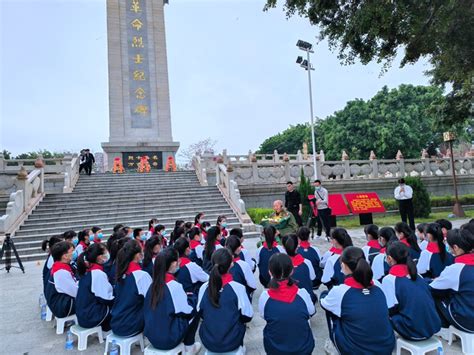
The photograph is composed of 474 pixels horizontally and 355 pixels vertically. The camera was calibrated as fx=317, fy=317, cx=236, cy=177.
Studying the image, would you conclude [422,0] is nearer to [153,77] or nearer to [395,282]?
[395,282]

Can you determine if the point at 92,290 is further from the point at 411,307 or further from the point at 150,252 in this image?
the point at 411,307

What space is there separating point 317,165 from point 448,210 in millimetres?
6485

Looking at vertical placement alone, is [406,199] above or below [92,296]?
above

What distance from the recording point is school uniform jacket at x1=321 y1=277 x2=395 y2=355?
101 inches

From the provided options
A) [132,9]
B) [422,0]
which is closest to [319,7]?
[422,0]

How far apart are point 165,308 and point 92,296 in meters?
1.18

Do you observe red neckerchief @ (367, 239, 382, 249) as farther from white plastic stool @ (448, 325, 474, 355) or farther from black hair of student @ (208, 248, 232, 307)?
black hair of student @ (208, 248, 232, 307)

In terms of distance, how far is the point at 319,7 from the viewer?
26.8 ft

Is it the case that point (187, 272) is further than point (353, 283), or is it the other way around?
point (187, 272)

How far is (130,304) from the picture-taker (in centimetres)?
335

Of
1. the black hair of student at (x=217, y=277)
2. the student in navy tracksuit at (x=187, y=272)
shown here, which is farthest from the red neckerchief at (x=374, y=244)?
the black hair of student at (x=217, y=277)

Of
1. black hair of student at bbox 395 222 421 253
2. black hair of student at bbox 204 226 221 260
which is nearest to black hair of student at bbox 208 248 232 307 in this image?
black hair of student at bbox 204 226 221 260

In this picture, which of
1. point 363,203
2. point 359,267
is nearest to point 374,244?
point 359,267

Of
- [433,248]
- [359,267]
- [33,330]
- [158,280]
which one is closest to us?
[359,267]
